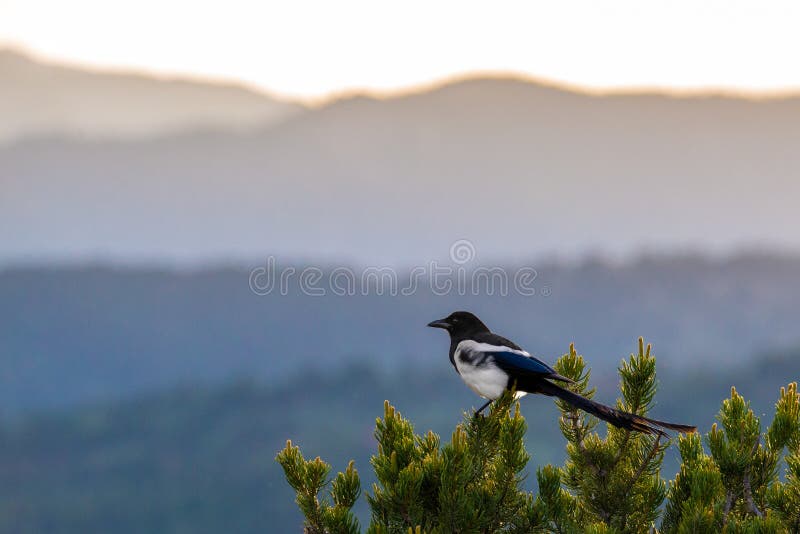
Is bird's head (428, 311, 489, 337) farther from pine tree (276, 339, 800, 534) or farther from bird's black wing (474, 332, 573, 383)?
pine tree (276, 339, 800, 534)

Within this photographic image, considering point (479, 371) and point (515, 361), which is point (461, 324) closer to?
point (479, 371)

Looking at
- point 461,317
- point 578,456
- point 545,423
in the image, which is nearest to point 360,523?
point 578,456

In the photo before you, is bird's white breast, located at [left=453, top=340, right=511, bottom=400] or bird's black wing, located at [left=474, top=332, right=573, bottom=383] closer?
bird's black wing, located at [left=474, top=332, right=573, bottom=383]

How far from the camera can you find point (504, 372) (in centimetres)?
841

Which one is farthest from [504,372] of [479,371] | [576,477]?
[576,477]

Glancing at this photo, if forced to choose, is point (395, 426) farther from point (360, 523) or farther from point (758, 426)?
point (758, 426)

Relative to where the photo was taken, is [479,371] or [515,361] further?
[479,371]

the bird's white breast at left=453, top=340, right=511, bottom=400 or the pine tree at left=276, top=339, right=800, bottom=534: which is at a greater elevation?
the bird's white breast at left=453, top=340, right=511, bottom=400

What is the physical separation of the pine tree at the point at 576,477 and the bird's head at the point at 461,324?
240cm

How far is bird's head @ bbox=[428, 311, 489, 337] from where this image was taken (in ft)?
31.8

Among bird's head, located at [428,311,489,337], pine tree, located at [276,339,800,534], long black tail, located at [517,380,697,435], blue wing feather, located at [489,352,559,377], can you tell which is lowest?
pine tree, located at [276,339,800,534]

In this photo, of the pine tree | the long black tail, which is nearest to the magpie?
the long black tail

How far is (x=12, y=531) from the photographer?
7717 inches

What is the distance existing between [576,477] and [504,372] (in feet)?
4.94
